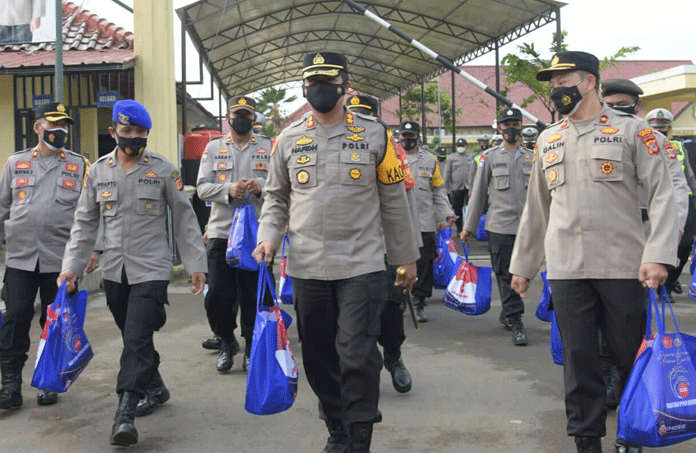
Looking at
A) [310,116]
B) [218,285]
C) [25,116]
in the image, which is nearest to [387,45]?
[25,116]

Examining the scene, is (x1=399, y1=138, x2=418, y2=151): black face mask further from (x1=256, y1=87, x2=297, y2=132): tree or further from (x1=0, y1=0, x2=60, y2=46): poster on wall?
(x1=256, y1=87, x2=297, y2=132): tree

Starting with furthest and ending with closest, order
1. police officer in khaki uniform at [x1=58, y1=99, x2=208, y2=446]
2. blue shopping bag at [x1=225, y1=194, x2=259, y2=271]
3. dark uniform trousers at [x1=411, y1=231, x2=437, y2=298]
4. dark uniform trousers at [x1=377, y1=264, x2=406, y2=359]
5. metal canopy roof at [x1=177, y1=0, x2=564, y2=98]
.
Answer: metal canopy roof at [x1=177, y1=0, x2=564, y2=98] < dark uniform trousers at [x1=411, y1=231, x2=437, y2=298] < blue shopping bag at [x1=225, y1=194, x2=259, y2=271] < dark uniform trousers at [x1=377, y1=264, x2=406, y2=359] < police officer in khaki uniform at [x1=58, y1=99, x2=208, y2=446]

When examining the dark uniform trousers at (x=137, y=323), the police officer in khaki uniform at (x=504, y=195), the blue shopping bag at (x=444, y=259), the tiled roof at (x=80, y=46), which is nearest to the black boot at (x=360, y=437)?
the dark uniform trousers at (x=137, y=323)

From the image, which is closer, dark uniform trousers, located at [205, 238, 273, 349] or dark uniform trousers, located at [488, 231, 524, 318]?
dark uniform trousers, located at [205, 238, 273, 349]

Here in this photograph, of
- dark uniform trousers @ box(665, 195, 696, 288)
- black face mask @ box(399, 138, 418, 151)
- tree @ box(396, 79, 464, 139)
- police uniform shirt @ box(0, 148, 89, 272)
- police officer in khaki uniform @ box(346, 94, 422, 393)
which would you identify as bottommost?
police officer in khaki uniform @ box(346, 94, 422, 393)

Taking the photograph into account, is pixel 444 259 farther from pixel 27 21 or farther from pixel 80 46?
pixel 80 46

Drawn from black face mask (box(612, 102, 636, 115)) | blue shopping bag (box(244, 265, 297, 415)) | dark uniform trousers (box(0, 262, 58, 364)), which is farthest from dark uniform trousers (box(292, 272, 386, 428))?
dark uniform trousers (box(0, 262, 58, 364))

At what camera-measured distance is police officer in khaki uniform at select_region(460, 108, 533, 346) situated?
8.11 meters

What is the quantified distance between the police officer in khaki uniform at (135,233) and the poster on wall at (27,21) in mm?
7008

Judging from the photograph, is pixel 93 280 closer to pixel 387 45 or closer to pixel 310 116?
pixel 310 116

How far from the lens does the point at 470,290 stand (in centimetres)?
829

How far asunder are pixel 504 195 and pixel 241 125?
2608mm

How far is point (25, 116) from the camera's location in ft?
51.2

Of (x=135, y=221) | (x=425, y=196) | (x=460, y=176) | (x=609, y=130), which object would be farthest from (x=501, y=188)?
(x=460, y=176)
